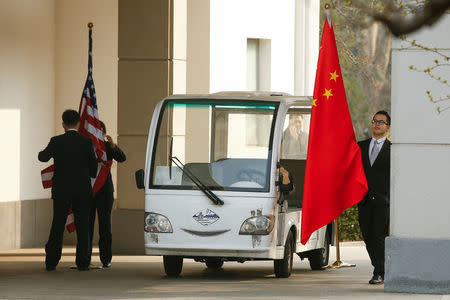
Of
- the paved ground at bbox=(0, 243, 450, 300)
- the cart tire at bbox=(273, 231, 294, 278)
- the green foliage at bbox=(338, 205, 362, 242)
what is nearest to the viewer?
the paved ground at bbox=(0, 243, 450, 300)

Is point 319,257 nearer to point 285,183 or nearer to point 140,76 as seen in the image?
point 285,183

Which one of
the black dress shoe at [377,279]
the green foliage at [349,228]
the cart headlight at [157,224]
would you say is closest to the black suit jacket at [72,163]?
the cart headlight at [157,224]

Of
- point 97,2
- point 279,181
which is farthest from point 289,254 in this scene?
point 97,2

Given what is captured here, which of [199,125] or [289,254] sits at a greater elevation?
[199,125]

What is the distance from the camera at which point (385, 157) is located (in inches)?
508

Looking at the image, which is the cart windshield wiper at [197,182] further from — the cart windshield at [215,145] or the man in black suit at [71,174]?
the man in black suit at [71,174]

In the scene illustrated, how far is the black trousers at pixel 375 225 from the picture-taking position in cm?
1273

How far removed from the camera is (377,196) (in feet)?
41.9

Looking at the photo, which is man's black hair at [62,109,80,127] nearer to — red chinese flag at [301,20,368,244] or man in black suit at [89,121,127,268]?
man in black suit at [89,121,127,268]

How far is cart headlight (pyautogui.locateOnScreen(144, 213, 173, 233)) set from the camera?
519 inches

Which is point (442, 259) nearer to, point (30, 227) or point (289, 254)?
point (289, 254)

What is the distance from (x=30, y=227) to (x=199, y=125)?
5.20m

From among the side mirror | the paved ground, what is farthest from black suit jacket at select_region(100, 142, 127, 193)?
the side mirror

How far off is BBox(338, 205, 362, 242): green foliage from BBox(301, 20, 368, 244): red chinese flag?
8.08 m
